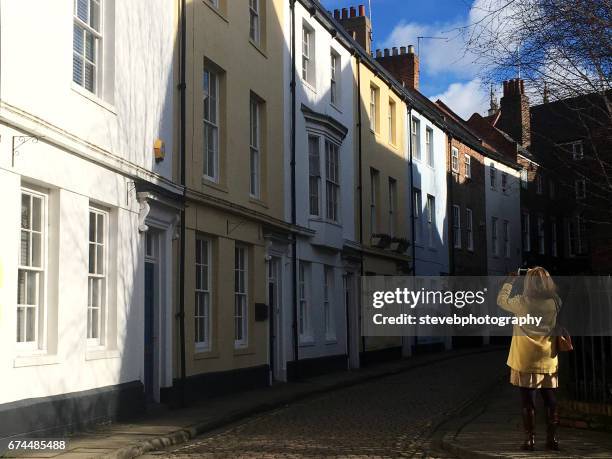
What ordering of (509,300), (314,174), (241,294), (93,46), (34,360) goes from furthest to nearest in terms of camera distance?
(314,174) < (241,294) < (93,46) < (34,360) < (509,300)

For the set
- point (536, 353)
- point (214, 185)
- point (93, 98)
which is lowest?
point (536, 353)

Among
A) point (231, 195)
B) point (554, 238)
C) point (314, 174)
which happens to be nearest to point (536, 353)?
point (231, 195)

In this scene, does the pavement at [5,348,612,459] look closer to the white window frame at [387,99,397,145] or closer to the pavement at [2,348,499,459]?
the pavement at [2,348,499,459]

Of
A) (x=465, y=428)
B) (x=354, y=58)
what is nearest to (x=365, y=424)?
(x=465, y=428)

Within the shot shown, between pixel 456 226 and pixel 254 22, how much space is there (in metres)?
20.8

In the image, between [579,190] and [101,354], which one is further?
[579,190]

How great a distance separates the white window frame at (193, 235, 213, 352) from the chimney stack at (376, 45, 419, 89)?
2317cm

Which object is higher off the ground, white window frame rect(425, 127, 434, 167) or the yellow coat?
white window frame rect(425, 127, 434, 167)

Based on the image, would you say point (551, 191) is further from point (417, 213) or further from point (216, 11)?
point (216, 11)

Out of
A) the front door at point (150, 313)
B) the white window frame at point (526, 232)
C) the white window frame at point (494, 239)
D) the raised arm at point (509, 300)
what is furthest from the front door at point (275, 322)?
the white window frame at point (526, 232)

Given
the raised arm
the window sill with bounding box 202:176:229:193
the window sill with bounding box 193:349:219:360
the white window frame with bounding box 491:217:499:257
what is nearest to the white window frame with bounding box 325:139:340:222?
the window sill with bounding box 202:176:229:193

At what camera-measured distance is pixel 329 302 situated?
24.3m

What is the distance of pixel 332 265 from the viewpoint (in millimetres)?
24266

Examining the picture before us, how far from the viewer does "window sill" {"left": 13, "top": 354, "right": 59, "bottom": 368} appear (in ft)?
32.4
